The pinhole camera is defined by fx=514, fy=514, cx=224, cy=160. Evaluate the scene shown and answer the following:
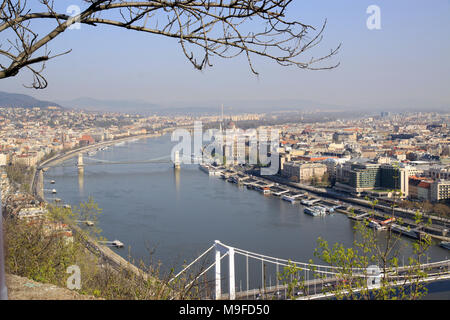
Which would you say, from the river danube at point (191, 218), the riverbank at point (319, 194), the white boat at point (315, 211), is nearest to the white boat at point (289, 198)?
the riverbank at point (319, 194)

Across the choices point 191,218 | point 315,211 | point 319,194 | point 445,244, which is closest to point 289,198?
point 319,194

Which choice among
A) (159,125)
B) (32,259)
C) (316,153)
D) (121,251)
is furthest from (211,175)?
(159,125)

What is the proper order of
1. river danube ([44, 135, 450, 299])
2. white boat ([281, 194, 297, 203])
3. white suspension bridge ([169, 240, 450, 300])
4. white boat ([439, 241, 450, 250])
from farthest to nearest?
white boat ([281, 194, 297, 203]) → white boat ([439, 241, 450, 250]) → river danube ([44, 135, 450, 299]) → white suspension bridge ([169, 240, 450, 300])

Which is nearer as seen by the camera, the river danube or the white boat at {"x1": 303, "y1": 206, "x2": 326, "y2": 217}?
the river danube

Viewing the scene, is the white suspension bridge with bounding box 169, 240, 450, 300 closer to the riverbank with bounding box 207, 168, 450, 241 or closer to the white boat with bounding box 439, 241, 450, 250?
the white boat with bounding box 439, 241, 450, 250

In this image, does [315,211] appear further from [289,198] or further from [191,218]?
[191,218]

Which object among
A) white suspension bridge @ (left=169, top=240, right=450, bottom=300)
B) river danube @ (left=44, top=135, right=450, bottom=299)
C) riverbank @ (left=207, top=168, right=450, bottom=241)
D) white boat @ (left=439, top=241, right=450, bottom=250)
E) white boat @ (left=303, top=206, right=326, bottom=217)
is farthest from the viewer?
white boat @ (left=303, top=206, right=326, bottom=217)

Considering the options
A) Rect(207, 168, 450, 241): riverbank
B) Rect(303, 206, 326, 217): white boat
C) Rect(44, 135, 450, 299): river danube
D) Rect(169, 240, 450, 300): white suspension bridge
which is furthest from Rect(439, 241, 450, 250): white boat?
Rect(303, 206, 326, 217): white boat
